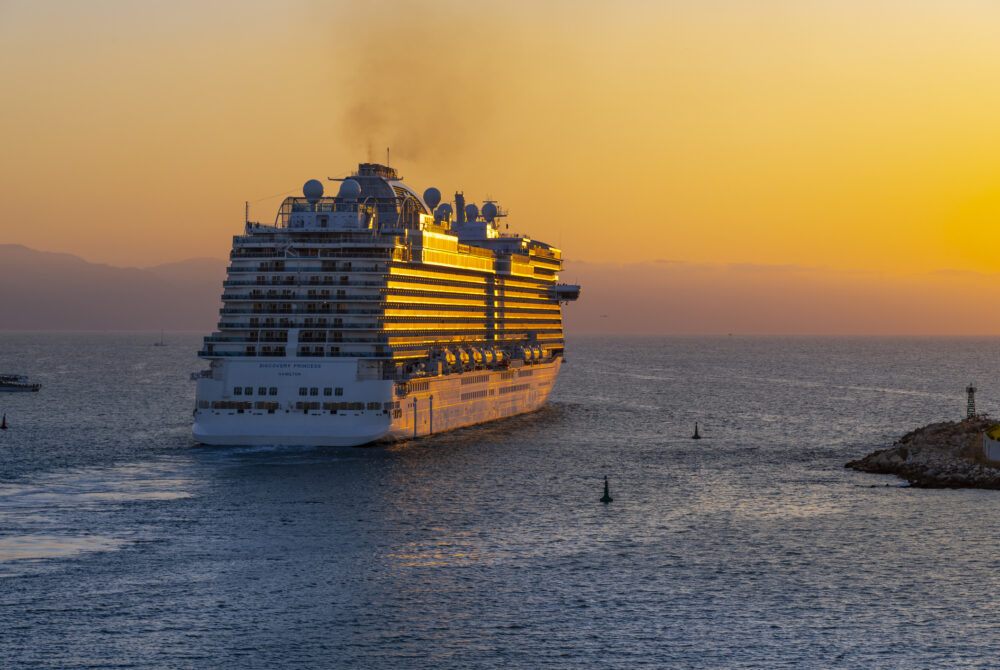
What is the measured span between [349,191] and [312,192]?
121 inches

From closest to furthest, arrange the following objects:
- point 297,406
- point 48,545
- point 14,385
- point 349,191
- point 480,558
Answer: point 480,558 → point 48,545 → point 297,406 → point 349,191 → point 14,385

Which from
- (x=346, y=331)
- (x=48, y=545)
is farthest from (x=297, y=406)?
(x=48, y=545)

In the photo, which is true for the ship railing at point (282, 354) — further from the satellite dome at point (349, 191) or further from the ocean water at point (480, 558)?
the satellite dome at point (349, 191)

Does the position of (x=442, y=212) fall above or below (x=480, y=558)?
→ above

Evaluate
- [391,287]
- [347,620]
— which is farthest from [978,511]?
[391,287]

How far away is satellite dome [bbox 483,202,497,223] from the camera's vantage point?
12431 cm

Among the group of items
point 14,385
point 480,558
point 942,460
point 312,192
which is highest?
point 312,192

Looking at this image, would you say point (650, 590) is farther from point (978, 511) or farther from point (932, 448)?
point (932, 448)

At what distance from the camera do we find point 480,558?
46156 mm

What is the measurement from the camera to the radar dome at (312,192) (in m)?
82.3

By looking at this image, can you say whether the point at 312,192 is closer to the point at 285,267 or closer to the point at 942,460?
the point at 285,267

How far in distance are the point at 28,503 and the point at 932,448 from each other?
51.9m

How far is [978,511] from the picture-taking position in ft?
185

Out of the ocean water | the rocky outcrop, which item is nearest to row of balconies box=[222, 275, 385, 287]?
the ocean water
